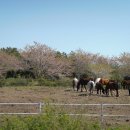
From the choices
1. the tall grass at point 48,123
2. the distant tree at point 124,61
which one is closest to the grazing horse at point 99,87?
the tall grass at point 48,123

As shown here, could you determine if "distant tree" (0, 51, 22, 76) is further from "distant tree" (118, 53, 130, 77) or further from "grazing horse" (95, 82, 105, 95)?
"grazing horse" (95, 82, 105, 95)

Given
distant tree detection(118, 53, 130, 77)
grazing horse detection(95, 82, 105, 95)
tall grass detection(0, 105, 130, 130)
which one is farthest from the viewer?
distant tree detection(118, 53, 130, 77)

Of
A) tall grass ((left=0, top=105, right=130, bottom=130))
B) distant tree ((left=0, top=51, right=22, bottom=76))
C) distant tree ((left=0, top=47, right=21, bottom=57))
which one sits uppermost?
distant tree ((left=0, top=47, right=21, bottom=57))

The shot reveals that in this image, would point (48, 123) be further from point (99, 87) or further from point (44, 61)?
point (44, 61)

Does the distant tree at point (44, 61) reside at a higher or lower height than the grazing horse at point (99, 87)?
higher

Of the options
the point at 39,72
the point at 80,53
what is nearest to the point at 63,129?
the point at 39,72

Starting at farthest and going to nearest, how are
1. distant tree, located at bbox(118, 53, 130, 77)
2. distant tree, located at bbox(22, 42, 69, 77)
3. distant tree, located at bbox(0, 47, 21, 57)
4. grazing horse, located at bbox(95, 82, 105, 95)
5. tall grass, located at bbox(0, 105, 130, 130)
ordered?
distant tree, located at bbox(0, 47, 21, 57), distant tree, located at bbox(118, 53, 130, 77), distant tree, located at bbox(22, 42, 69, 77), grazing horse, located at bbox(95, 82, 105, 95), tall grass, located at bbox(0, 105, 130, 130)

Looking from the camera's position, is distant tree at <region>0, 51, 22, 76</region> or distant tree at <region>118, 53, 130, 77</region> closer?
distant tree at <region>0, 51, 22, 76</region>

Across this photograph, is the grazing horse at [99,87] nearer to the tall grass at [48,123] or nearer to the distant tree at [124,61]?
the tall grass at [48,123]

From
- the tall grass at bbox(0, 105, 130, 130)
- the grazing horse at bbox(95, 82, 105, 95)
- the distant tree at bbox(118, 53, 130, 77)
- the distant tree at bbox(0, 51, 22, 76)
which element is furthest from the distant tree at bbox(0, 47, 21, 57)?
the tall grass at bbox(0, 105, 130, 130)

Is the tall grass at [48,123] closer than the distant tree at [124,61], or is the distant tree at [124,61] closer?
the tall grass at [48,123]

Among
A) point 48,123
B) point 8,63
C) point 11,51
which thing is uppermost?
point 11,51

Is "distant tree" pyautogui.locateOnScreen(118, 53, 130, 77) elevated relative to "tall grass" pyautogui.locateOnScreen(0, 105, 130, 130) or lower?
elevated

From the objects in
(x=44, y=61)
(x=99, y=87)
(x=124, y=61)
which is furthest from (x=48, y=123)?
(x=124, y=61)
